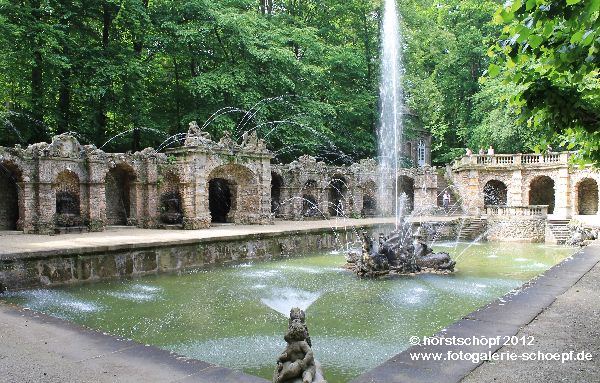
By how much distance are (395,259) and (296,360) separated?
9828mm

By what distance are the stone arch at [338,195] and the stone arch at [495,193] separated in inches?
565

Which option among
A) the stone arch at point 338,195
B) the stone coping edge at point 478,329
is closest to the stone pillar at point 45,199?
the stone coping edge at point 478,329

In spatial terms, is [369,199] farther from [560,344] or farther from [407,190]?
[560,344]

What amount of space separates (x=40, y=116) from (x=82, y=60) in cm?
355

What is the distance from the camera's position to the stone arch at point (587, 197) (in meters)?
35.8

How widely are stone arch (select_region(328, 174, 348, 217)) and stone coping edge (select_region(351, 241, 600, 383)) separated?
21073mm

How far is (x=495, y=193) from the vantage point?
38969 mm

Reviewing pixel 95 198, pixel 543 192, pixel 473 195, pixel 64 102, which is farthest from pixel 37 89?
pixel 543 192

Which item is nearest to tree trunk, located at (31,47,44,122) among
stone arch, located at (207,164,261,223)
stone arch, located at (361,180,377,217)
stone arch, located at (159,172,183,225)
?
stone arch, located at (159,172,183,225)

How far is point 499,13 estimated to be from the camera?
4.67 metres

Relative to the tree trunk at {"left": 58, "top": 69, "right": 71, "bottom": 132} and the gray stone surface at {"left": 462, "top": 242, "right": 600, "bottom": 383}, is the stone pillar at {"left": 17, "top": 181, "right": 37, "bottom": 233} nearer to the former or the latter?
the tree trunk at {"left": 58, "top": 69, "right": 71, "bottom": 132}

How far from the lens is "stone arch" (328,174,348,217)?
100ft

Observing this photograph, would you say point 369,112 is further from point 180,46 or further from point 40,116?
point 40,116

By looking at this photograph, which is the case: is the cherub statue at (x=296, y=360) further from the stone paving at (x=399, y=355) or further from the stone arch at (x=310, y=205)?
the stone arch at (x=310, y=205)
